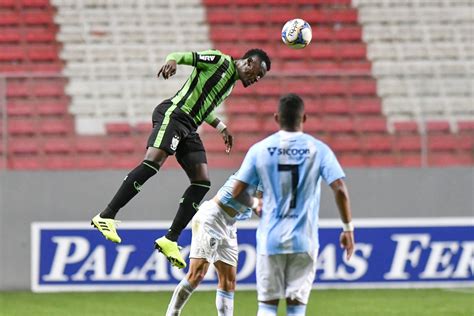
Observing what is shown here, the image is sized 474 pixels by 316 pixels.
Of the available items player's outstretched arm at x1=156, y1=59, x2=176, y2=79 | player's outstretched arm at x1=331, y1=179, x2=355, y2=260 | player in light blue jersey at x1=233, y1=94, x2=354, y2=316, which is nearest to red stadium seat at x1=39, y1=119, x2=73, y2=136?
player's outstretched arm at x1=156, y1=59, x2=176, y2=79

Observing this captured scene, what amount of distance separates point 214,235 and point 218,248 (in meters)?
0.14

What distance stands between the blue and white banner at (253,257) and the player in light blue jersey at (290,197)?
6.61 metres

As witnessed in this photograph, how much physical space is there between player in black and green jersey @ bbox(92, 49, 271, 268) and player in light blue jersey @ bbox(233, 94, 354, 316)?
2156 millimetres

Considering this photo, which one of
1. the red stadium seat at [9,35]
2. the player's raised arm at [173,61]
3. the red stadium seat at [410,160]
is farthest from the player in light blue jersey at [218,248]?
the red stadium seat at [9,35]

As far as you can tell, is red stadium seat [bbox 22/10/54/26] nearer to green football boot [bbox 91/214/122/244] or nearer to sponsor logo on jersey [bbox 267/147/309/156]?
green football boot [bbox 91/214/122/244]

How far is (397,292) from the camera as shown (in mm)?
13203

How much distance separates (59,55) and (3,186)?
348 cm

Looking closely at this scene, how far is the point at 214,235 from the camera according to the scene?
8828 mm

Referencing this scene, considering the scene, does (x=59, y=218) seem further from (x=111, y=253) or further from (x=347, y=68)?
(x=347, y=68)

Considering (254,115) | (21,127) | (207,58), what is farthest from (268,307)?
(21,127)

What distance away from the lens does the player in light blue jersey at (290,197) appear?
21.4 ft

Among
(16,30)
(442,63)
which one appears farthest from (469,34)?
(16,30)

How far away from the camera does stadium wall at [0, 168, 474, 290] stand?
13391 millimetres

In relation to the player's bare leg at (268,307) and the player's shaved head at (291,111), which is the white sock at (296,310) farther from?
the player's shaved head at (291,111)
